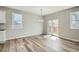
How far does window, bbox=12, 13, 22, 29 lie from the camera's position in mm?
2344

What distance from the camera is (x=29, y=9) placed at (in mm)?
2375

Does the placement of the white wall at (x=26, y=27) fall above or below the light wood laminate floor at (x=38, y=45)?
above

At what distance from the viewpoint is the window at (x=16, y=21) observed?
234 cm

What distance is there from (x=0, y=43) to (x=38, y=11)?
1.17 meters

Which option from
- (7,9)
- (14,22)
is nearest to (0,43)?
(14,22)

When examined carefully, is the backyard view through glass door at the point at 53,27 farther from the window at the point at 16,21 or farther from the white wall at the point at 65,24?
the window at the point at 16,21

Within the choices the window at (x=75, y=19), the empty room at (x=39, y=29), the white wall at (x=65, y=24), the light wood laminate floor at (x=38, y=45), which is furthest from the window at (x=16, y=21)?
the window at (x=75, y=19)

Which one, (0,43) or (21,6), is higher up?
(21,6)

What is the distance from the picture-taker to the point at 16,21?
7.82ft

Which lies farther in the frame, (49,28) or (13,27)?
(49,28)

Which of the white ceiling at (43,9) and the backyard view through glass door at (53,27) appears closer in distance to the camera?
the white ceiling at (43,9)

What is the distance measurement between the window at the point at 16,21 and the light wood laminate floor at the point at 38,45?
0.31 meters

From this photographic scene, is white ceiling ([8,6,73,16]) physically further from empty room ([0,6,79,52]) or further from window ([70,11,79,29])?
window ([70,11,79,29])
